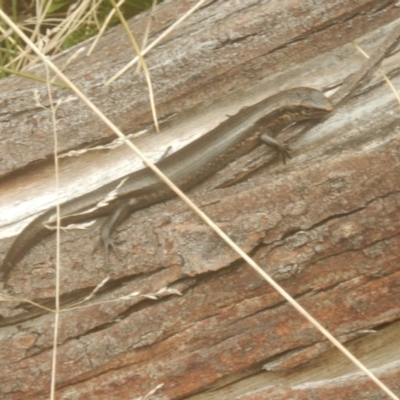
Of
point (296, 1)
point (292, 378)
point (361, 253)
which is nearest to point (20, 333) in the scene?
point (292, 378)

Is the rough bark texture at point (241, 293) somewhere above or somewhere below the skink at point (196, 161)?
below

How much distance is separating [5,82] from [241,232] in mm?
1388

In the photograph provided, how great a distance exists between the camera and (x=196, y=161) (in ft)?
9.68

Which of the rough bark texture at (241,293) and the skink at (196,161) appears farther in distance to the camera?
the skink at (196,161)

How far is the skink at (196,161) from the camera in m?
2.80

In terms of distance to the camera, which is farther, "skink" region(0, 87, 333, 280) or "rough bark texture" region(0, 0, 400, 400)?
"skink" region(0, 87, 333, 280)

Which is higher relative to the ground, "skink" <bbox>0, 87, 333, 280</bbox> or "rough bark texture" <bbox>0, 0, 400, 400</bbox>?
"skink" <bbox>0, 87, 333, 280</bbox>

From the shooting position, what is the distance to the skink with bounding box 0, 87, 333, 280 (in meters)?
2.80

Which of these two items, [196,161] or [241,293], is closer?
[241,293]

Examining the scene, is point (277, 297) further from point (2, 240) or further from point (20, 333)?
point (2, 240)

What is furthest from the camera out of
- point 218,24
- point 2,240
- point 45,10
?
point 45,10

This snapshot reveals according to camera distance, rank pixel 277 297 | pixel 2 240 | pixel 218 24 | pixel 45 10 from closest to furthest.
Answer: pixel 277 297 < pixel 2 240 < pixel 218 24 < pixel 45 10

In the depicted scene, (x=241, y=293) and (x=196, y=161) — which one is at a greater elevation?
(x=196, y=161)

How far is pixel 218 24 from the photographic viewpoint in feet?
10.2
